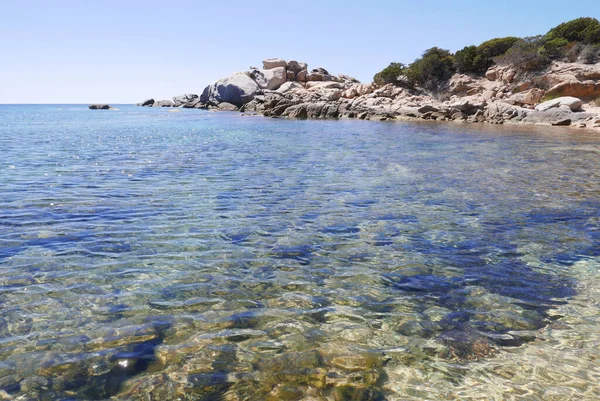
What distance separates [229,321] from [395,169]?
500 inches

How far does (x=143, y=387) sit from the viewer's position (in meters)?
3.67

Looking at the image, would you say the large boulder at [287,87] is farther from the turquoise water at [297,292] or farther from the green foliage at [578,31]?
the turquoise water at [297,292]

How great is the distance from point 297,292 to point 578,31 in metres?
71.3

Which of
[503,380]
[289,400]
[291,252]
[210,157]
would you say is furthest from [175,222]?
[210,157]

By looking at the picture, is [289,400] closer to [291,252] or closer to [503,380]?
[503,380]

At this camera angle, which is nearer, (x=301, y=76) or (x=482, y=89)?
(x=482, y=89)

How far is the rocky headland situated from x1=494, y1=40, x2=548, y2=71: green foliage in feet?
0.41

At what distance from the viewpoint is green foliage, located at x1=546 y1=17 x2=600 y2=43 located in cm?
5621

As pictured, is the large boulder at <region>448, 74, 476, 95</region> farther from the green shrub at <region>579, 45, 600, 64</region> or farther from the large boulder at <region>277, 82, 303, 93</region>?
the large boulder at <region>277, 82, 303, 93</region>

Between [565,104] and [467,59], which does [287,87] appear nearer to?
[467,59]

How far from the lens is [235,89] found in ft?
276

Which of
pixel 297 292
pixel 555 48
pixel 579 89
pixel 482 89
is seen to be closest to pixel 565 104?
pixel 579 89

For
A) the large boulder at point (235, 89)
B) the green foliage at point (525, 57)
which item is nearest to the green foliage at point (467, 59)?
the green foliage at point (525, 57)

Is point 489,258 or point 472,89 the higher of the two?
point 472,89
